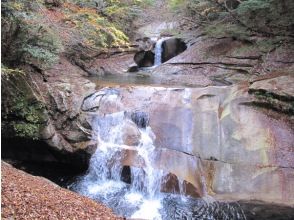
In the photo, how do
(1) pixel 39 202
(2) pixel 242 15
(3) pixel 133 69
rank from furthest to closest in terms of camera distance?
(3) pixel 133 69, (2) pixel 242 15, (1) pixel 39 202

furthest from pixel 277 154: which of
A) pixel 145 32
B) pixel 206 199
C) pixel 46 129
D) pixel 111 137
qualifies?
pixel 145 32

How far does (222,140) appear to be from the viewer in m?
9.40

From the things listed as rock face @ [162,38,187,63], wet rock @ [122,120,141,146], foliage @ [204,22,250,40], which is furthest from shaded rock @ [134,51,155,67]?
wet rock @ [122,120,141,146]

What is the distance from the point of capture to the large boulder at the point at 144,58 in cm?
2030

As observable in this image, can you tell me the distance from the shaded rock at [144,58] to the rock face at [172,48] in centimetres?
78

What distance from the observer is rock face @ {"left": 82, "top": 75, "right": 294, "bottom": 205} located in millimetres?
8547

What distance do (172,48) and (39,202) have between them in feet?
52.9

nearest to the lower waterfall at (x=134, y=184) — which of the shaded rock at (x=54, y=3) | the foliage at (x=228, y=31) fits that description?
the shaded rock at (x=54, y=3)

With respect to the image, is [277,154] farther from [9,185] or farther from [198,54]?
[198,54]

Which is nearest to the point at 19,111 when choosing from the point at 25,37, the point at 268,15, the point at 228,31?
the point at 25,37

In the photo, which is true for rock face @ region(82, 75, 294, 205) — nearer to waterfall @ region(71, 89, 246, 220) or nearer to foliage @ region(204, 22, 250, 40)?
waterfall @ region(71, 89, 246, 220)

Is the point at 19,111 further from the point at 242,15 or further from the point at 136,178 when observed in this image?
the point at 242,15

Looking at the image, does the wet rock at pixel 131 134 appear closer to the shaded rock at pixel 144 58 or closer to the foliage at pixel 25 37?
the foliage at pixel 25 37

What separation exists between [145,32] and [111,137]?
13.9 meters
